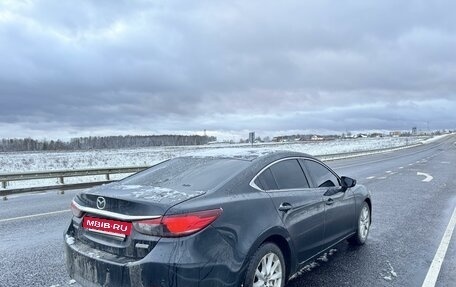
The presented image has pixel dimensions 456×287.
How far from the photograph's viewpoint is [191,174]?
13.8ft

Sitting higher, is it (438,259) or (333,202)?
(333,202)

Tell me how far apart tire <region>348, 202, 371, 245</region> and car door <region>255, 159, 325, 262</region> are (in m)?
1.57

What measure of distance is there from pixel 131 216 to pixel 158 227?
29 centimetres

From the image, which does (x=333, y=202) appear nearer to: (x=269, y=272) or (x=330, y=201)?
(x=330, y=201)

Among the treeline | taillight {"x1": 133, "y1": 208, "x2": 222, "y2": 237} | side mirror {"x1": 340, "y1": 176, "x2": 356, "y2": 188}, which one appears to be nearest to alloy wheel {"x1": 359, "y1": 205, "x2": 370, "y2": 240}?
side mirror {"x1": 340, "y1": 176, "x2": 356, "y2": 188}

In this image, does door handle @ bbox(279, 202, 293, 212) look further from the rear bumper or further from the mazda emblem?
the mazda emblem

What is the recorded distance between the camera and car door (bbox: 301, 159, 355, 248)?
4.95 m

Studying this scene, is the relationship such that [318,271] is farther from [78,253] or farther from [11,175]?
[11,175]

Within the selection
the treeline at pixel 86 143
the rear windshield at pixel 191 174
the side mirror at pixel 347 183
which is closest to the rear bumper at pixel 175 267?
the rear windshield at pixel 191 174

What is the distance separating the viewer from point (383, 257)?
5.62 metres

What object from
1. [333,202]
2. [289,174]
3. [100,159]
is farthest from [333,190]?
[100,159]

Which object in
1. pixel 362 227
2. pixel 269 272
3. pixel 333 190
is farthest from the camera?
pixel 362 227

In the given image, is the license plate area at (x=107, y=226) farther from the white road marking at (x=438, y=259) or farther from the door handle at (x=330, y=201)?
the white road marking at (x=438, y=259)

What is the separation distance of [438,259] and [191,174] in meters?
3.87
